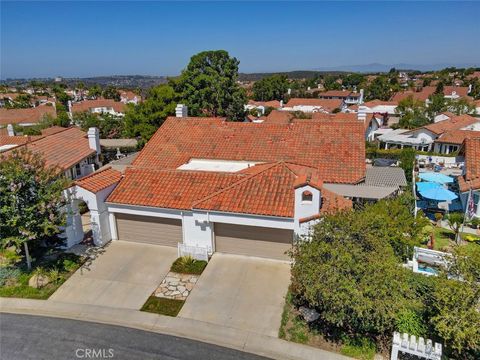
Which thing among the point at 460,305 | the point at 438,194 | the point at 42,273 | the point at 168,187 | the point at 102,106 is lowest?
the point at 42,273

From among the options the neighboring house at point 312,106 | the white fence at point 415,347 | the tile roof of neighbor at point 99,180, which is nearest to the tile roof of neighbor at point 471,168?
the white fence at point 415,347

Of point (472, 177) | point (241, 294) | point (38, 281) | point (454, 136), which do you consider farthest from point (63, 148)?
point (454, 136)

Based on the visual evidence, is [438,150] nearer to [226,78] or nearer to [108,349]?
[226,78]

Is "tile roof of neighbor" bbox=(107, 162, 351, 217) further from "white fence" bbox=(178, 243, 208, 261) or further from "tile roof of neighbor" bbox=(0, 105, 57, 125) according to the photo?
"tile roof of neighbor" bbox=(0, 105, 57, 125)

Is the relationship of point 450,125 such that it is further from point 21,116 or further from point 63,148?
point 21,116

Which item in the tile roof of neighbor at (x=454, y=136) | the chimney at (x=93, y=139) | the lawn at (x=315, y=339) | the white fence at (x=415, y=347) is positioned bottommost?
the lawn at (x=315, y=339)

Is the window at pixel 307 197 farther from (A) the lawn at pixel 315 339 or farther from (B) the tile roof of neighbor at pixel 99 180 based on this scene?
(B) the tile roof of neighbor at pixel 99 180
